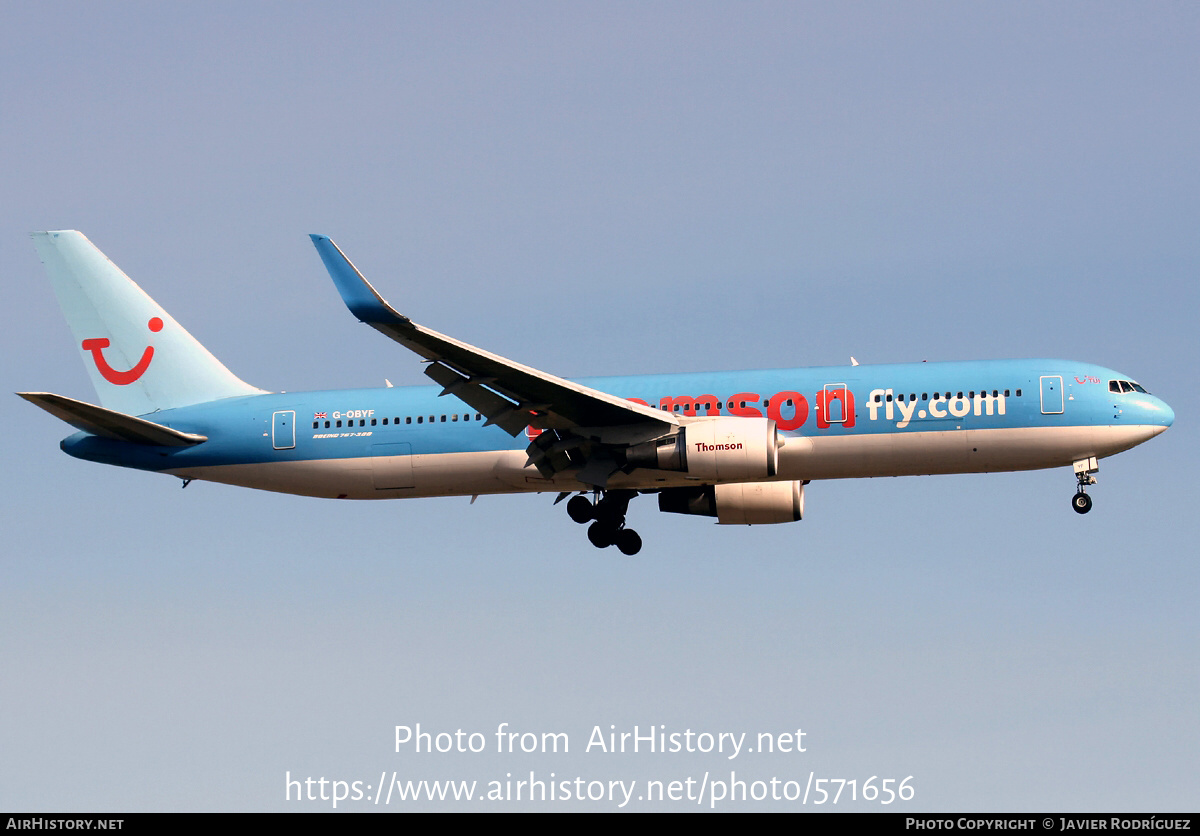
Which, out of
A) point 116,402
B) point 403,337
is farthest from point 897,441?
point 116,402

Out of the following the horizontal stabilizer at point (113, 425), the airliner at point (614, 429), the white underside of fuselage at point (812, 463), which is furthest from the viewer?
the horizontal stabilizer at point (113, 425)

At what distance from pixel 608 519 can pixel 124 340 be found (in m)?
15.5

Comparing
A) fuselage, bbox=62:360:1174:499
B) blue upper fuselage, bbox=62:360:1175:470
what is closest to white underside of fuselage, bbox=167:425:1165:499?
fuselage, bbox=62:360:1174:499

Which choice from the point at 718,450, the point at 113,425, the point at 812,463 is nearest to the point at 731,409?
the point at 718,450

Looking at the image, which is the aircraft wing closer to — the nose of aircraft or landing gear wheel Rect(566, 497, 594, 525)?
landing gear wheel Rect(566, 497, 594, 525)

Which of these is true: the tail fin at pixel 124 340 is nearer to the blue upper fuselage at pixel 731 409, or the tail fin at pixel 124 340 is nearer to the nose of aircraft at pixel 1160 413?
the blue upper fuselage at pixel 731 409

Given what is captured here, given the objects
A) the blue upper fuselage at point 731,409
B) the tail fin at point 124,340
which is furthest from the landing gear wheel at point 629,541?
the tail fin at point 124,340

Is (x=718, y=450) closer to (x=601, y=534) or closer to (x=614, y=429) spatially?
(x=614, y=429)

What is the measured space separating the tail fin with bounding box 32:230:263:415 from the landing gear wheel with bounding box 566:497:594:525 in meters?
9.87

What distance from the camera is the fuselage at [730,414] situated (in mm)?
35875

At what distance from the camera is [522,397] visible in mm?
35438

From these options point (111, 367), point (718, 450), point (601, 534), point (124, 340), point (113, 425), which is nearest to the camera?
point (718, 450)

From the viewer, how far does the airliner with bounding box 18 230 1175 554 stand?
3553 centimetres

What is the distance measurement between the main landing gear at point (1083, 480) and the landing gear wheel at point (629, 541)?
11.8 m
